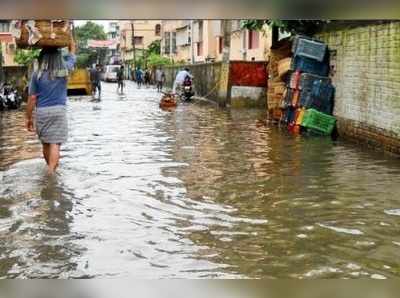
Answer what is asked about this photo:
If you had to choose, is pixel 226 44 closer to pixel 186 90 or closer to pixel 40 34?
pixel 186 90

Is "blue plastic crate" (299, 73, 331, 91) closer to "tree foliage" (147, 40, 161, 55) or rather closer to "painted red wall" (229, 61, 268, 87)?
"painted red wall" (229, 61, 268, 87)

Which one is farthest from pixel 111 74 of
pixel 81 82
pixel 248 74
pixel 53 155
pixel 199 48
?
pixel 53 155

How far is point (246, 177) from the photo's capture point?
26.1ft

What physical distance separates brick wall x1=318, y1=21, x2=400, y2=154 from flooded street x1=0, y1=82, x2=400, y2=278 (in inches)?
19.6

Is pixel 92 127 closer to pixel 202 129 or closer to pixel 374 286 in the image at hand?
pixel 202 129

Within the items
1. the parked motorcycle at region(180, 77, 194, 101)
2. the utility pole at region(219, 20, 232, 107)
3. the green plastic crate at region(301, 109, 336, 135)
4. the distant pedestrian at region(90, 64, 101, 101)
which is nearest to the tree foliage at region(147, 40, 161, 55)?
the distant pedestrian at region(90, 64, 101, 101)

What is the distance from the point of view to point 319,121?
13055 mm

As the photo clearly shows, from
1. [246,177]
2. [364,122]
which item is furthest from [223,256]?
[364,122]

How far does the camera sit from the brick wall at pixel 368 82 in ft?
33.2

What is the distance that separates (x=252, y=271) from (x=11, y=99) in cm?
1992

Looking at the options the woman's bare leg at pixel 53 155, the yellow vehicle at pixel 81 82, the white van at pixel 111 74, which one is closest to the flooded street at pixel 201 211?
the woman's bare leg at pixel 53 155

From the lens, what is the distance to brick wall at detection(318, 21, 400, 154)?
10.1 meters

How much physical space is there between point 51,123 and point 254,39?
27.1 metres

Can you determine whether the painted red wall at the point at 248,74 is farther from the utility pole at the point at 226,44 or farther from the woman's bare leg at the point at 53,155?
the woman's bare leg at the point at 53,155
